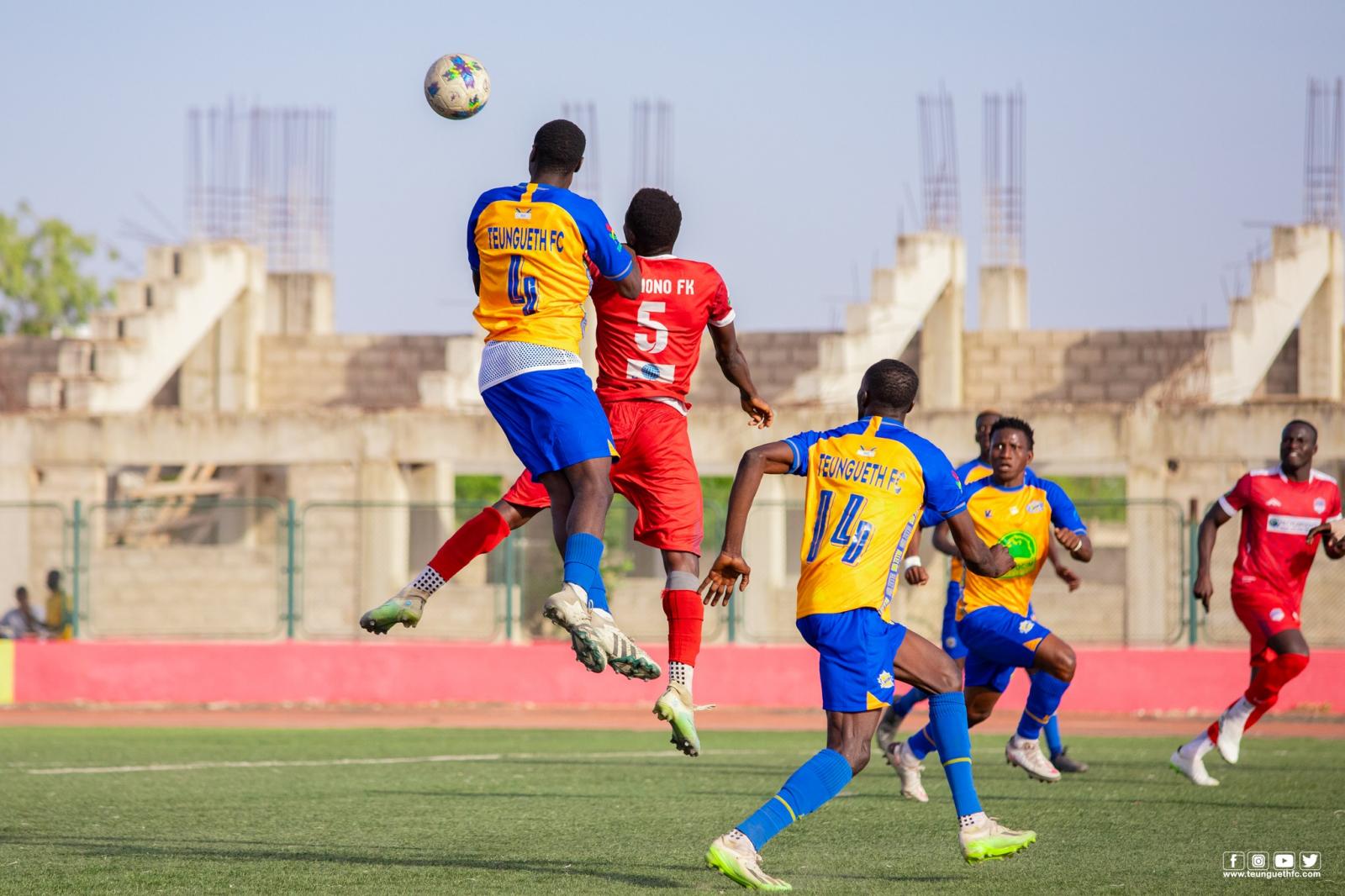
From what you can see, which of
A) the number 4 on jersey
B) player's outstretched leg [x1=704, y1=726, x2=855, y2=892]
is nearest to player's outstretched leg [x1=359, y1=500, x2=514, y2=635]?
the number 4 on jersey

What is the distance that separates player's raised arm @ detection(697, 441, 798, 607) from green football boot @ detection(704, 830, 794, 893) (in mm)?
980

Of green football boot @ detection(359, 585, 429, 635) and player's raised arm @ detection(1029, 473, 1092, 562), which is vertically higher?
player's raised arm @ detection(1029, 473, 1092, 562)

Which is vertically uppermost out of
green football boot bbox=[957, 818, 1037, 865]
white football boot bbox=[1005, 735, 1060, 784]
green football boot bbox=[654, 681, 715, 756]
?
green football boot bbox=[654, 681, 715, 756]

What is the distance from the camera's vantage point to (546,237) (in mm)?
7930

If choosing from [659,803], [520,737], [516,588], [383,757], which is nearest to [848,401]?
[516,588]

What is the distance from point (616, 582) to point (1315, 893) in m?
24.7

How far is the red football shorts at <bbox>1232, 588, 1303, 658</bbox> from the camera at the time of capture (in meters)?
12.0

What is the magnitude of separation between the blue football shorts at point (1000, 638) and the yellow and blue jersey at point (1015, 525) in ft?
0.50

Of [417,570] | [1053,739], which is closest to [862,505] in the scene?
[1053,739]

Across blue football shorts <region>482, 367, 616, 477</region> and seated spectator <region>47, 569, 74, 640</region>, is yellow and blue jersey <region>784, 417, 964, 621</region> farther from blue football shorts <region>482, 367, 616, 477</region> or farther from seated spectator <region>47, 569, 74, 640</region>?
seated spectator <region>47, 569, 74, 640</region>

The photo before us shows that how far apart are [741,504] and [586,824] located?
2694 millimetres

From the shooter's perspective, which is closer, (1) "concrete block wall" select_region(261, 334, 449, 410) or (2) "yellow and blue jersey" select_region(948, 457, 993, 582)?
(2) "yellow and blue jersey" select_region(948, 457, 993, 582)

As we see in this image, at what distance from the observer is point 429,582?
876 centimetres

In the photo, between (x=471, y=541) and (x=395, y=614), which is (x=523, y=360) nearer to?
(x=471, y=541)
